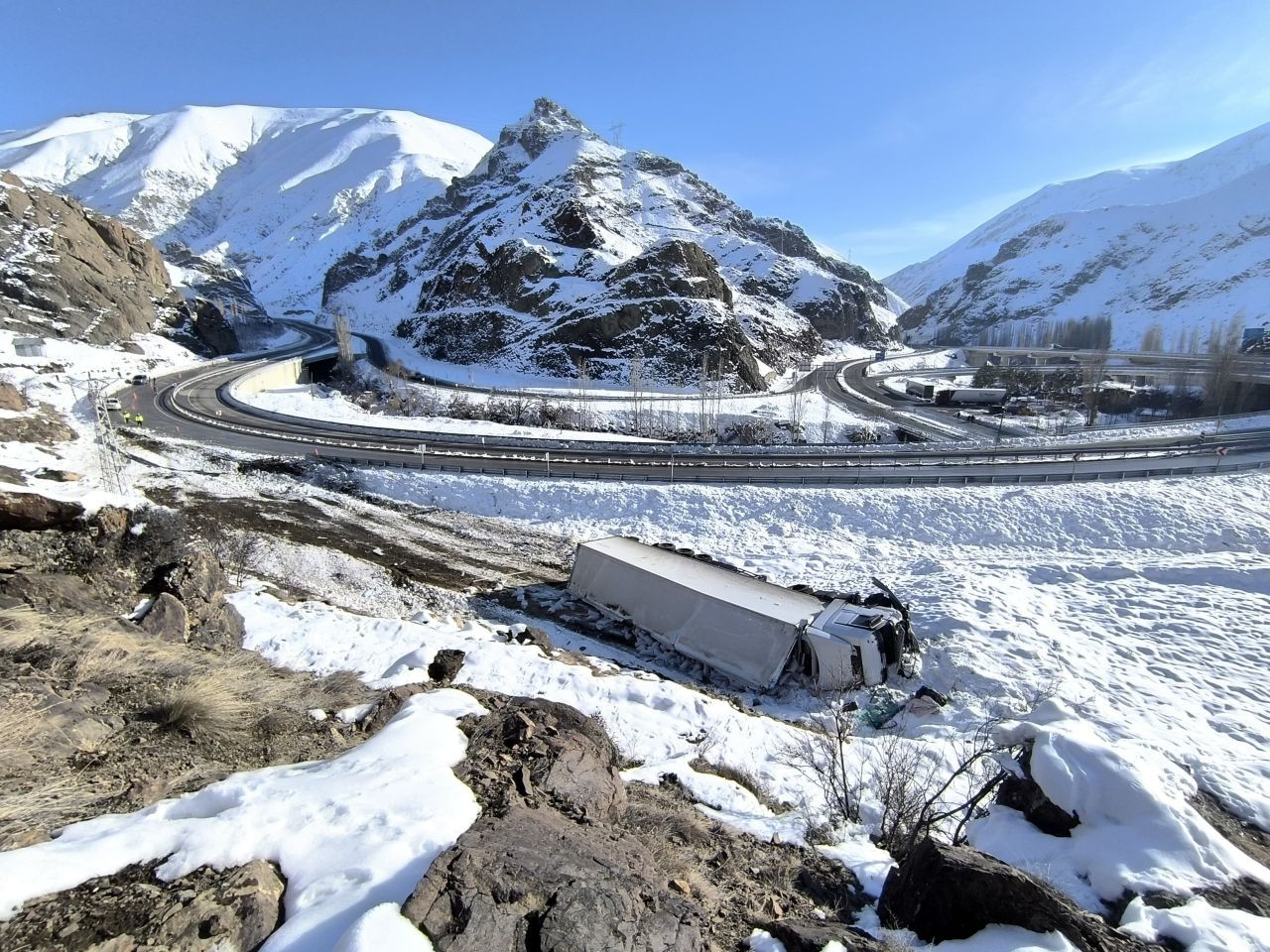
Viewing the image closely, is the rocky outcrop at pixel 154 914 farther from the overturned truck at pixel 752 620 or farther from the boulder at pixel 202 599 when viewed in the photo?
the overturned truck at pixel 752 620

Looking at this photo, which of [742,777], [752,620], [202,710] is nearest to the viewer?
[202,710]

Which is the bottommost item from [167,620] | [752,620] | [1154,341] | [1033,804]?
[752,620]

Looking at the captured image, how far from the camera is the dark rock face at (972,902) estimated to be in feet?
14.6

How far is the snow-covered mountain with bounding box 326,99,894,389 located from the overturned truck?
5285 cm

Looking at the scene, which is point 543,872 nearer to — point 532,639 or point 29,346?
point 532,639

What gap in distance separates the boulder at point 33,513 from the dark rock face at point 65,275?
204 ft

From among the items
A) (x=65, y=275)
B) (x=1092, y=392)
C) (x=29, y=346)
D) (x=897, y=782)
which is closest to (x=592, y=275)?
(x=29, y=346)

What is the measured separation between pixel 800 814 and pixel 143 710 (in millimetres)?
7870

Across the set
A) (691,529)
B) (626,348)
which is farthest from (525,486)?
(626,348)

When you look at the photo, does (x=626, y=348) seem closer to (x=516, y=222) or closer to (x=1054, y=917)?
(x=516, y=222)

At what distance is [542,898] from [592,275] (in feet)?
258

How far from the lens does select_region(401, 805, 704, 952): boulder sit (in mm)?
3455

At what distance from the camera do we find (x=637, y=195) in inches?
4537

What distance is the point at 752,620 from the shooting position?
46.1 ft
